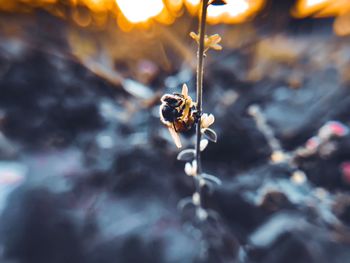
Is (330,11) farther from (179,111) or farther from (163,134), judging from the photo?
(179,111)

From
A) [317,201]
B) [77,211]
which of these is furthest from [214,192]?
[77,211]

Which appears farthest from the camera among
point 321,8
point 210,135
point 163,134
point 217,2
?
point 321,8

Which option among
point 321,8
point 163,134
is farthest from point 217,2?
point 321,8

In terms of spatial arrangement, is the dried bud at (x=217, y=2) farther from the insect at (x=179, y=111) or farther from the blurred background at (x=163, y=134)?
the blurred background at (x=163, y=134)

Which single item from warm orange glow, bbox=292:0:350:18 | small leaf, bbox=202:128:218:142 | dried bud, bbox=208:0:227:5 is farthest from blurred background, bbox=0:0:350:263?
dried bud, bbox=208:0:227:5

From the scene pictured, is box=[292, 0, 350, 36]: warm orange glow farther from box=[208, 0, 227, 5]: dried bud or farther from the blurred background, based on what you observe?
box=[208, 0, 227, 5]: dried bud

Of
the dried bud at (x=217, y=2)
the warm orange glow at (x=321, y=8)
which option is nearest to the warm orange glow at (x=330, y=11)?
the warm orange glow at (x=321, y=8)
